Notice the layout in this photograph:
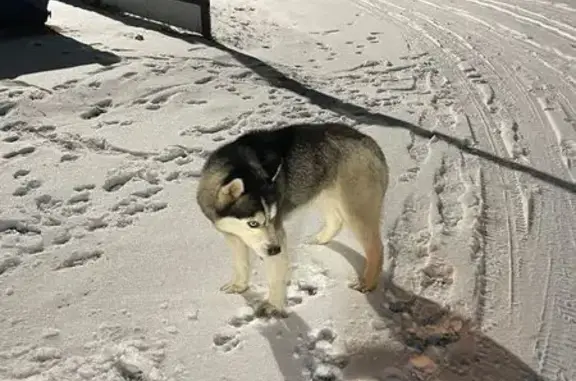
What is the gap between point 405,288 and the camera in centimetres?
398

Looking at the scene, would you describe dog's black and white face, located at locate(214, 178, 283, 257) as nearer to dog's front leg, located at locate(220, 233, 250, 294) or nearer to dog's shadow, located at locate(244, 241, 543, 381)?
dog's front leg, located at locate(220, 233, 250, 294)

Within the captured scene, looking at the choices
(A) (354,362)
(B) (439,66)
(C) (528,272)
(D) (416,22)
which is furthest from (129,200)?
(D) (416,22)

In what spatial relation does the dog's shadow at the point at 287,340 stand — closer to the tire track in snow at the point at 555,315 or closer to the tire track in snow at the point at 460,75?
the tire track in snow at the point at 460,75

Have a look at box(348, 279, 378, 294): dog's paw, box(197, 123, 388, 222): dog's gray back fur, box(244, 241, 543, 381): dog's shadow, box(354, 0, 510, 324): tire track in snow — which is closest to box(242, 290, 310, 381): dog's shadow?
box(244, 241, 543, 381): dog's shadow

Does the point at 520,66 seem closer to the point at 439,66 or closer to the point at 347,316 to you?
the point at 439,66

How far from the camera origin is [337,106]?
7.00m

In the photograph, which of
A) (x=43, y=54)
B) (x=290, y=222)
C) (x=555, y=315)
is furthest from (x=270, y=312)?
(x=43, y=54)

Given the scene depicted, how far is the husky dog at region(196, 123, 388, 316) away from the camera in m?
3.28

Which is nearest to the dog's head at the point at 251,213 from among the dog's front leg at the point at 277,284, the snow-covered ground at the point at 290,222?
the dog's front leg at the point at 277,284

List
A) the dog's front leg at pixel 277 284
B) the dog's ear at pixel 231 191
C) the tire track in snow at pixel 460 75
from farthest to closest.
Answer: the tire track in snow at pixel 460 75
the dog's front leg at pixel 277 284
the dog's ear at pixel 231 191

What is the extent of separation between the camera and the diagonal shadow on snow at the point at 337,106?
5602mm

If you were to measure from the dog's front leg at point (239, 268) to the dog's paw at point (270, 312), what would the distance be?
0.26m

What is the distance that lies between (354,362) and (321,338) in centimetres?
26

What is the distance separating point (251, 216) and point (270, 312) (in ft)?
2.52
